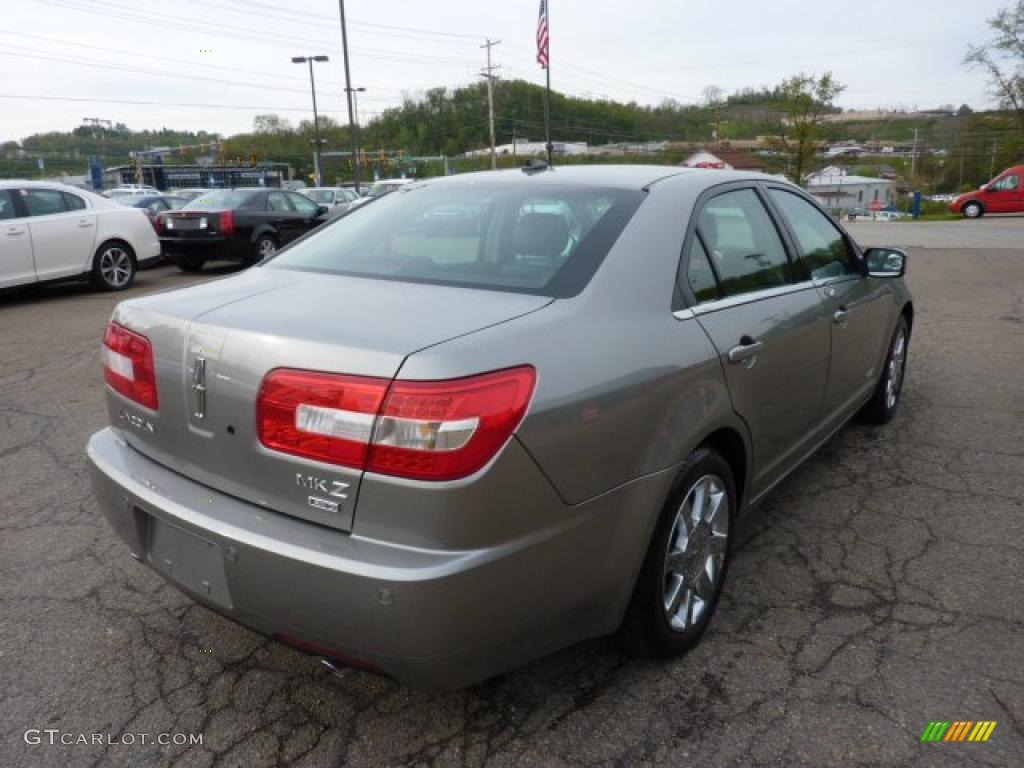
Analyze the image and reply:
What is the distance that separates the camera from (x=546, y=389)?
1.90 meters

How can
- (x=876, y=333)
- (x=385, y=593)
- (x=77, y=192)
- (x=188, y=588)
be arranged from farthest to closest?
(x=77, y=192) → (x=876, y=333) → (x=188, y=588) → (x=385, y=593)

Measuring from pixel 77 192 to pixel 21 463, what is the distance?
23.6ft

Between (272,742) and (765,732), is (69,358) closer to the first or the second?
(272,742)

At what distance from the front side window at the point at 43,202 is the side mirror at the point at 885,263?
940 cm

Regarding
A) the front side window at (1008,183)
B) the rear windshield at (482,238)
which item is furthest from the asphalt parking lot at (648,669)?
the front side window at (1008,183)

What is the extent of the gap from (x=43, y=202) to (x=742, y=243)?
948 centimetres

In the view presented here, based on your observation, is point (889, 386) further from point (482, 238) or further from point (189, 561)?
point (189, 561)

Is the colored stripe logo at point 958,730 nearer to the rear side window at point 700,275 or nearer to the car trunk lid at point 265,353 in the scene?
the rear side window at point 700,275

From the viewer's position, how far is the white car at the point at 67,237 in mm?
9250

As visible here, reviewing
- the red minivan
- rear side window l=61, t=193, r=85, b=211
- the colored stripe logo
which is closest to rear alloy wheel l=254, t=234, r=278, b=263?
rear side window l=61, t=193, r=85, b=211

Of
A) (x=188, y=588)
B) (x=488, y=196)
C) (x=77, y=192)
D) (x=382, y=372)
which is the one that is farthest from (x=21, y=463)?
(x=77, y=192)

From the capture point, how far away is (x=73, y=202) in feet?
33.1

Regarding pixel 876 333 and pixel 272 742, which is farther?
pixel 876 333

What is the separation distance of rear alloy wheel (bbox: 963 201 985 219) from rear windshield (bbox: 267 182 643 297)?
32.6m
